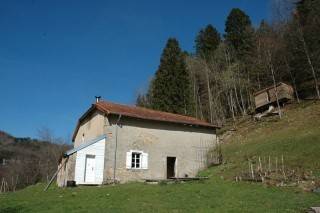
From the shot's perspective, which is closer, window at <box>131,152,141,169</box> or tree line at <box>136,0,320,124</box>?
window at <box>131,152,141,169</box>

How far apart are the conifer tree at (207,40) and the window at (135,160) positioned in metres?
32.0

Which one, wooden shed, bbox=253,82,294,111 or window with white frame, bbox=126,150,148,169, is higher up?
wooden shed, bbox=253,82,294,111

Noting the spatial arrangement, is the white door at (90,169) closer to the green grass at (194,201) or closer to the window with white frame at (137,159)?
the window with white frame at (137,159)

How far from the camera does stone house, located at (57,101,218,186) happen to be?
20375 millimetres

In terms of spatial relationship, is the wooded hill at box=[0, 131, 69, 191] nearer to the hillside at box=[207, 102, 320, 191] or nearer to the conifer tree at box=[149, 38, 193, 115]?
the conifer tree at box=[149, 38, 193, 115]

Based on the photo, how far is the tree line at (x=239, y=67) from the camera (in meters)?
35.0

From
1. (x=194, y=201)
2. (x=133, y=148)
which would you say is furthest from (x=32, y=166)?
(x=194, y=201)

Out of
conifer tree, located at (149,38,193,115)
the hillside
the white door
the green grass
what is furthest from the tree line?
the green grass

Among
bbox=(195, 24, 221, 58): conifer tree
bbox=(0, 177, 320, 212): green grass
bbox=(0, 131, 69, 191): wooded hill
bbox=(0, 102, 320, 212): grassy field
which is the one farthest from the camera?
bbox=(195, 24, 221, 58): conifer tree

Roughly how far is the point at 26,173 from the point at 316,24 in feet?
147

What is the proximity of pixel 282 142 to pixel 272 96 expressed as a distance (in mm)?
13723

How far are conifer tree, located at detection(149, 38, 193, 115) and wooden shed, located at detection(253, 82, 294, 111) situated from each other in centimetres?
855

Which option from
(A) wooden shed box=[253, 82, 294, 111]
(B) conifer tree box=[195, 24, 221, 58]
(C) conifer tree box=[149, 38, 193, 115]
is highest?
(B) conifer tree box=[195, 24, 221, 58]

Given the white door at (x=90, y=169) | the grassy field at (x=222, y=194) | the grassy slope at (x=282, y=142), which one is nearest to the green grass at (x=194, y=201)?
the grassy field at (x=222, y=194)
